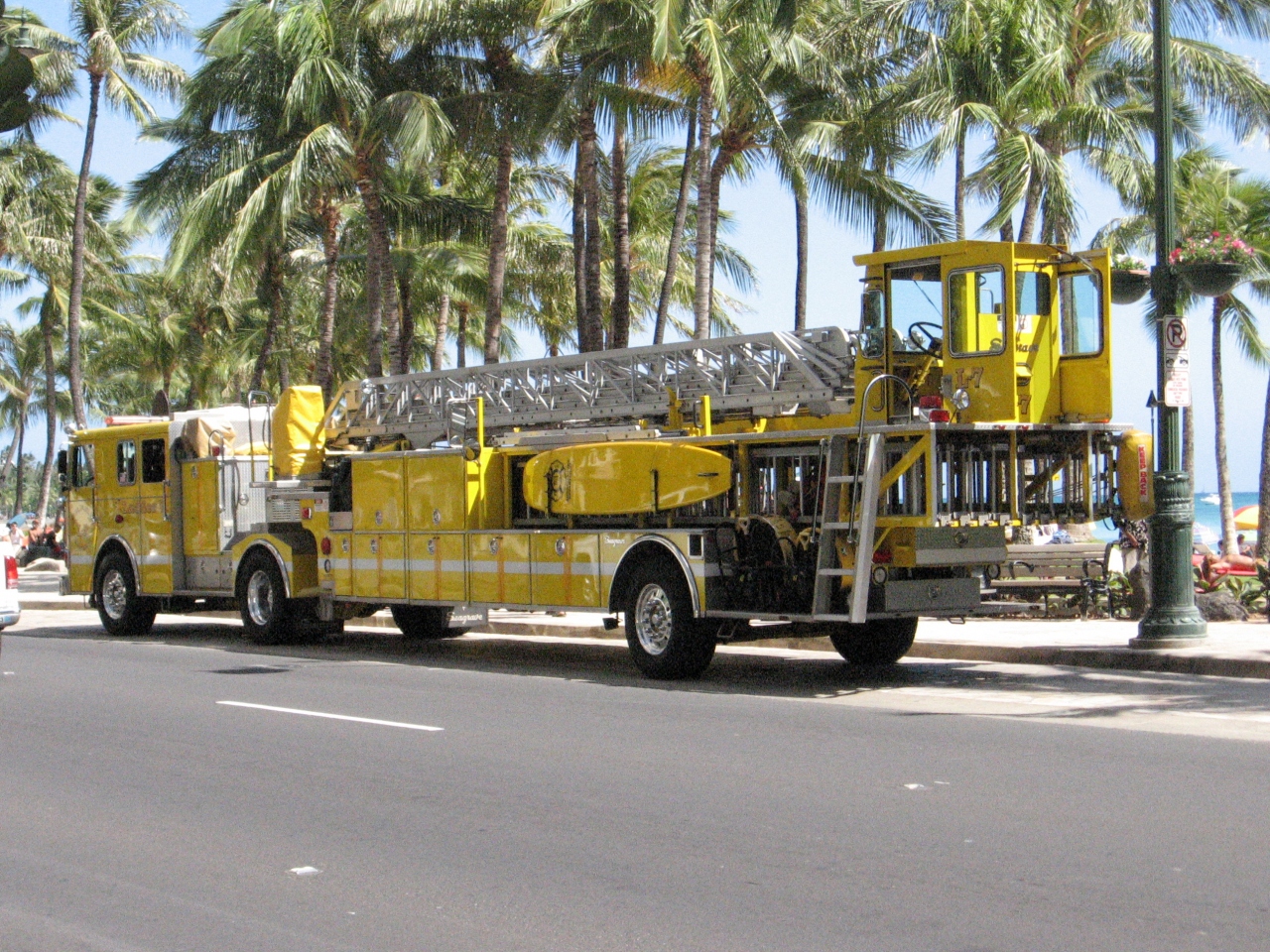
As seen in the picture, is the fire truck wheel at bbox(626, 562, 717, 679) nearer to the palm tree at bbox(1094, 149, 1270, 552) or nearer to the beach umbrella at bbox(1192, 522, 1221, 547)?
the beach umbrella at bbox(1192, 522, 1221, 547)

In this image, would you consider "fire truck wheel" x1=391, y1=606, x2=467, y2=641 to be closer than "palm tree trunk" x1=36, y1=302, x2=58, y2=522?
Yes

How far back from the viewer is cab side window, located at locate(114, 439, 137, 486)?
2064 centimetres

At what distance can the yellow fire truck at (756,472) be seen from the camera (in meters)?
12.6

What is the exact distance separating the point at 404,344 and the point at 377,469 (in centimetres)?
1671

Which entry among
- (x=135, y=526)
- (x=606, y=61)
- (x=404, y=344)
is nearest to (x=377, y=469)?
(x=135, y=526)

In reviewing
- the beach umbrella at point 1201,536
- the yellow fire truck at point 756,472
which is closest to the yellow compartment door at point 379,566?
the yellow fire truck at point 756,472

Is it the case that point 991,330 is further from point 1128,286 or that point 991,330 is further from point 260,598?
point 260,598

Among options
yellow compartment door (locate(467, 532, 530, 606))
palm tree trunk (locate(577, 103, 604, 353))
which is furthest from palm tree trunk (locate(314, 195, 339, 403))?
yellow compartment door (locate(467, 532, 530, 606))

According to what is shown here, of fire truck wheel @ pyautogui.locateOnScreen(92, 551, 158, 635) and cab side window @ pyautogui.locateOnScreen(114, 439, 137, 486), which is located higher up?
cab side window @ pyautogui.locateOnScreen(114, 439, 137, 486)

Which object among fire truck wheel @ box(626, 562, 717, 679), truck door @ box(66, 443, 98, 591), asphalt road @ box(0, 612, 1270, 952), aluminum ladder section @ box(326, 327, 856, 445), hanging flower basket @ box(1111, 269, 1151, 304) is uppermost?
hanging flower basket @ box(1111, 269, 1151, 304)

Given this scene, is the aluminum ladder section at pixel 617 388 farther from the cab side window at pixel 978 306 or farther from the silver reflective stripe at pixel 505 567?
the silver reflective stripe at pixel 505 567

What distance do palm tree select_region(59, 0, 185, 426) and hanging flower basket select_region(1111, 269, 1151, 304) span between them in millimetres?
26651

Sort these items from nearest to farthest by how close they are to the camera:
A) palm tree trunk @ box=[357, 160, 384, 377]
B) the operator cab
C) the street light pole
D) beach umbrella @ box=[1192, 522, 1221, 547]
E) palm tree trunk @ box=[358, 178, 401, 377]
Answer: the operator cab
the street light pole
beach umbrella @ box=[1192, 522, 1221, 547]
palm tree trunk @ box=[357, 160, 384, 377]
palm tree trunk @ box=[358, 178, 401, 377]

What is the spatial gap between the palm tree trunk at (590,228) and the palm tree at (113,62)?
14.1m
